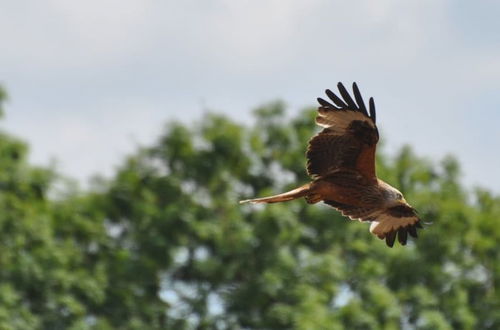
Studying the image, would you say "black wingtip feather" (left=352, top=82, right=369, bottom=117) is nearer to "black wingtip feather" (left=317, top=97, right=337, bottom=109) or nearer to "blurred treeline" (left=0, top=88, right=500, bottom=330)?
"black wingtip feather" (left=317, top=97, right=337, bottom=109)

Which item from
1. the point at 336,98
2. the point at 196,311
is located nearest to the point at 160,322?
the point at 196,311

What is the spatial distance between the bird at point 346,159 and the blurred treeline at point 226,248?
46.8 feet

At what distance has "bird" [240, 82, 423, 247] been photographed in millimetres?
14633

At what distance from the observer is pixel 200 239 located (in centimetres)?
3136

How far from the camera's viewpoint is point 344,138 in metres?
14.7

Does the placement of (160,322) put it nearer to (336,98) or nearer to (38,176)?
(38,176)

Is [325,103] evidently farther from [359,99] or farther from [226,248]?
[226,248]

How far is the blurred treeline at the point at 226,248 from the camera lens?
98.6ft

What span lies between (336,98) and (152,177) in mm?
17448

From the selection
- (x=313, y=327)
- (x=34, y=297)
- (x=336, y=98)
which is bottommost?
(x=336, y=98)

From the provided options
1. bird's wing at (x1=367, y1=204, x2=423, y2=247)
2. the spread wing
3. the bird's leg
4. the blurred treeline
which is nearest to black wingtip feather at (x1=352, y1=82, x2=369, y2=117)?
the bird's leg

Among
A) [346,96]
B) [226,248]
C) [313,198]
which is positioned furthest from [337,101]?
[226,248]

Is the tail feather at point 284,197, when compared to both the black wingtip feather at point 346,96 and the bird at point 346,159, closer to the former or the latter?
the bird at point 346,159

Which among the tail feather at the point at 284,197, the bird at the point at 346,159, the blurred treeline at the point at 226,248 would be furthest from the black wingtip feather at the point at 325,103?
the blurred treeline at the point at 226,248
